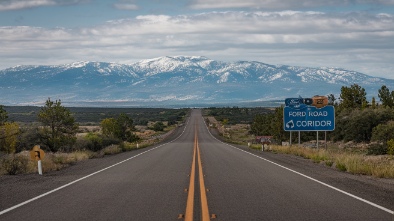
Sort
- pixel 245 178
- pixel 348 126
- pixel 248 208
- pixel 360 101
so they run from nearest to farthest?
pixel 248 208, pixel 245 178, pixel 348 126, pixel 360 101

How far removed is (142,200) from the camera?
1309 cm

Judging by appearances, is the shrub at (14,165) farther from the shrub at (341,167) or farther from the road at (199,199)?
the shrub at (341,167)

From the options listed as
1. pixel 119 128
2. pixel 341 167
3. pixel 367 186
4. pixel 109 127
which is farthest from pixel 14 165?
pixel 119 128

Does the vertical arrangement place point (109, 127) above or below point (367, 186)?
below

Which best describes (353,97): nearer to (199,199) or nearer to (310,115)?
(310,115)

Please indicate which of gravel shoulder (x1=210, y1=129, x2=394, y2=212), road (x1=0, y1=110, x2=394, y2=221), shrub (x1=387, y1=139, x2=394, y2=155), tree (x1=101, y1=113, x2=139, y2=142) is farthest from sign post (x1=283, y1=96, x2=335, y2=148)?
tree (x1=101, y1=113, x2=139, y2=142)

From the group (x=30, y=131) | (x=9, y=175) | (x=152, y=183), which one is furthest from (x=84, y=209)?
(x=30, y=131)

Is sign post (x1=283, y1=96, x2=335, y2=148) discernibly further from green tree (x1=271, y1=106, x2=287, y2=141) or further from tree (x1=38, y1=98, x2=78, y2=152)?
green tree (x1=271, y1=106, x2=287, y2=141)

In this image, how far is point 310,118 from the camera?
3747 cm

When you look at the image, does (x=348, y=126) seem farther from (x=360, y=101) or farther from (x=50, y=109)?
(x=50, y=109)

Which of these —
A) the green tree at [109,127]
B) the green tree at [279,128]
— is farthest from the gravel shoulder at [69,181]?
the green tree at [109,127]

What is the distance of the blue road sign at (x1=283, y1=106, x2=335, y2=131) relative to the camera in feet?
121

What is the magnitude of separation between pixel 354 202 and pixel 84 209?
5851mm

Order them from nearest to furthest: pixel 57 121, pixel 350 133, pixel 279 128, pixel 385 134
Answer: pixel 385 134 → pixel 57 121 → pixel 350 133 → pixel 279 128
